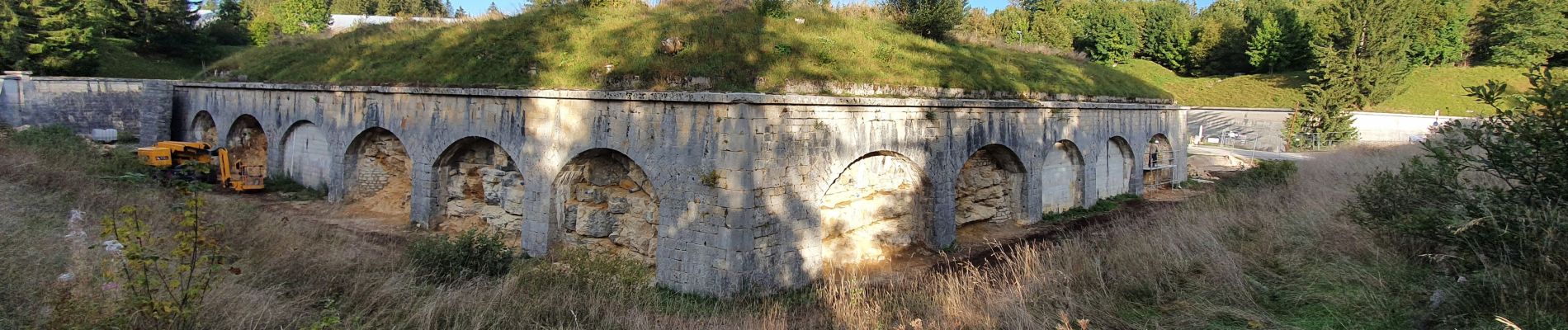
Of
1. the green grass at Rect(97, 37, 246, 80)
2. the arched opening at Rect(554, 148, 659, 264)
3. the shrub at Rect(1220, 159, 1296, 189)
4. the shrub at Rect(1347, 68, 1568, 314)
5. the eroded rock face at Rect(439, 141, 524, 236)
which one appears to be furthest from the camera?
the green grass at Rect(97, 37, 246, 80)

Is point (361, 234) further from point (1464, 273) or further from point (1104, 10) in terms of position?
point (1104, 10)

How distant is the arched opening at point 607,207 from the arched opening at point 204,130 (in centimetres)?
1325

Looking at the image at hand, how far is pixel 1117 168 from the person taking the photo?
54.1ft

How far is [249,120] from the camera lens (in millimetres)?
16547

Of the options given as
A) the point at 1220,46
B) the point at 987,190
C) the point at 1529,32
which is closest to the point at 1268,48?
the point at 1220,46

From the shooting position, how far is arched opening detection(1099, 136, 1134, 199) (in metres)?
15.8

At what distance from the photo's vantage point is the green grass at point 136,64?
26.4 m

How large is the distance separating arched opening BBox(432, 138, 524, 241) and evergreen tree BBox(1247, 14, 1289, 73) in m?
43.2

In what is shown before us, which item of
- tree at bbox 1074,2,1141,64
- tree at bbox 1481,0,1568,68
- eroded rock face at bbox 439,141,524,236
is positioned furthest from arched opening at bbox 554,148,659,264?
tree at bbox 1481,0,1568,68

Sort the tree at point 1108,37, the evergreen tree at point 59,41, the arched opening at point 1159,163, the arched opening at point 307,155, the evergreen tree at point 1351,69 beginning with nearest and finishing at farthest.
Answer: the arched opening at point 307,155 → the arched opening at point 1159,163 → the evergreen tree at point 59,41 → the evergreen tree at point 1351,69 → the tree at point 1108,37

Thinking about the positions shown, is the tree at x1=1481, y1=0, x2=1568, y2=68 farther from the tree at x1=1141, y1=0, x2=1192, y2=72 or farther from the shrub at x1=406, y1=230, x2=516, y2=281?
the shrub at x1=406, y1=230, x2=516, y2=281

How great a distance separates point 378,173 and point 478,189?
3.02m

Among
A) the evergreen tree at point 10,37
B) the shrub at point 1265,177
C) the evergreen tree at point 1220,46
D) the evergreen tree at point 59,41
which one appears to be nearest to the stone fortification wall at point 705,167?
the shrub at point 1265,177

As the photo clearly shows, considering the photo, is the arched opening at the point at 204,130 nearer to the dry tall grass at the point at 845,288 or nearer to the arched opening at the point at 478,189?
the dry tall grass at the point at 845,288
